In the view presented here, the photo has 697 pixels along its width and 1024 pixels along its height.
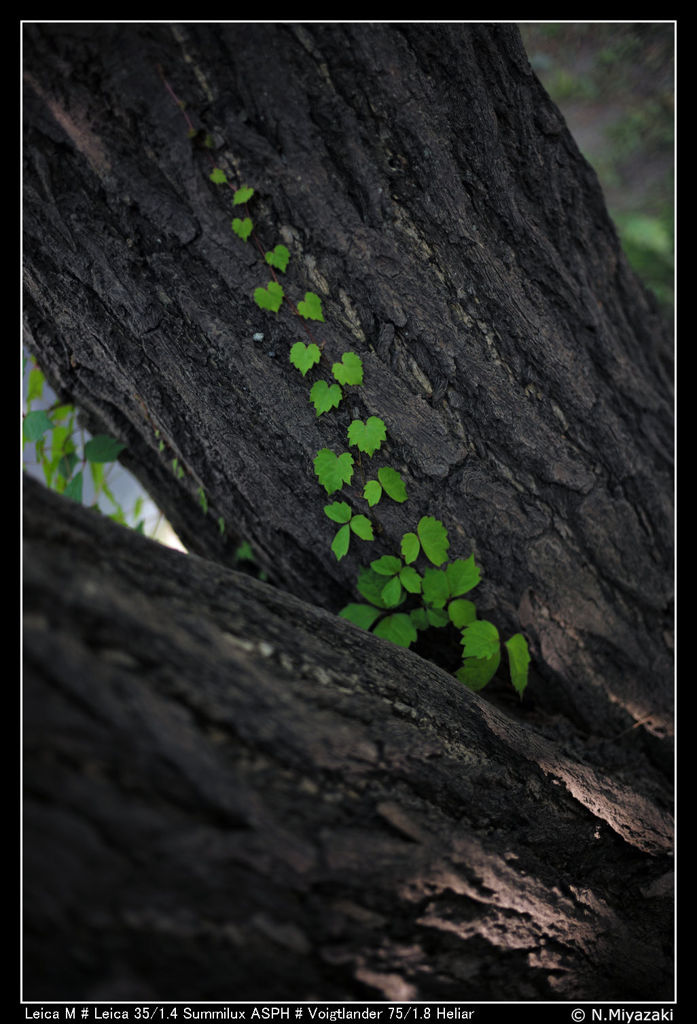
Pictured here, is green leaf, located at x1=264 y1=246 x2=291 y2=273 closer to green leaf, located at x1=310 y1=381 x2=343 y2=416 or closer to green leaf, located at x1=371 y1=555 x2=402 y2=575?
green leaf, located at x1=310 y1=381 x2=343 y2=416

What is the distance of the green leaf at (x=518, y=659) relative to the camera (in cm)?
156

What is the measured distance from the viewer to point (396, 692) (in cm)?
115

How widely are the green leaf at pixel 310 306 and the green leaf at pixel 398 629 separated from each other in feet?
2.64

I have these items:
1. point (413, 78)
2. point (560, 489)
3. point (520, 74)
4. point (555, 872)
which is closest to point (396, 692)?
point (555, 872)

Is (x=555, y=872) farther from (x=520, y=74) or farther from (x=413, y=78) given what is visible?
(x=520, y=74)

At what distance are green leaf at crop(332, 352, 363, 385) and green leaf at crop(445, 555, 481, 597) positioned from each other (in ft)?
1.82

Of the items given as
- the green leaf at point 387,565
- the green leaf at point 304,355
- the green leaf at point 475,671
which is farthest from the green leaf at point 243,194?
the green leaf at point 475,671

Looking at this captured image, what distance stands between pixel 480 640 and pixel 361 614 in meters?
0.33

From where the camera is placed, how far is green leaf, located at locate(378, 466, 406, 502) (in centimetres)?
146

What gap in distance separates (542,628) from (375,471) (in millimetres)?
679

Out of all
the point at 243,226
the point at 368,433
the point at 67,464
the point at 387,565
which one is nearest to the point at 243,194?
the point at 243,226

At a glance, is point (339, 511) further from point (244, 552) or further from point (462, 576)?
point (244, 552)

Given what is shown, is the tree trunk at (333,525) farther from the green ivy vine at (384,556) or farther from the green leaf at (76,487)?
the green leaf at (76,487)

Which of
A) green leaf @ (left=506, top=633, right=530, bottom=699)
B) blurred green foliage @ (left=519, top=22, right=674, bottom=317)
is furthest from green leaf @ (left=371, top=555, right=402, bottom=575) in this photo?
blurred green foliage @ (left=519, top=22, right=674, bottom=317)
